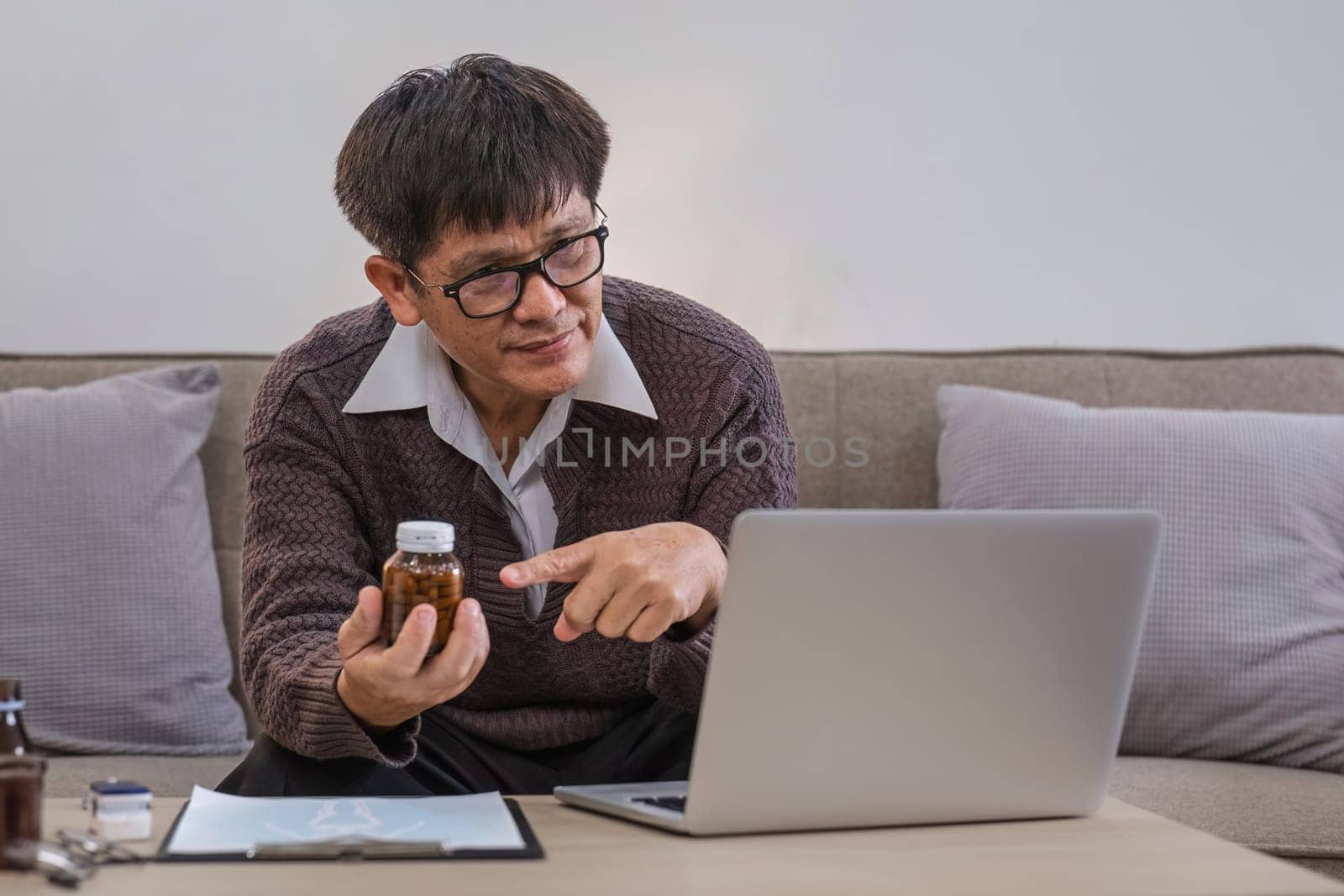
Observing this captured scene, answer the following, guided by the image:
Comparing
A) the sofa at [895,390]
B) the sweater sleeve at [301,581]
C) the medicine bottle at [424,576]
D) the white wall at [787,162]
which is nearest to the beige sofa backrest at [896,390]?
the sofa at [895,390]

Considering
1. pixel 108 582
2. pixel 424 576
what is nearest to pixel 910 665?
pixel 424 576

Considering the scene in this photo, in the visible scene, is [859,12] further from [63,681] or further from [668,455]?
[63,681]

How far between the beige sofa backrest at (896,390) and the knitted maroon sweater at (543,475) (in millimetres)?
480

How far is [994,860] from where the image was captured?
94 centimetres

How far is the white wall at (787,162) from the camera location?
2256mm

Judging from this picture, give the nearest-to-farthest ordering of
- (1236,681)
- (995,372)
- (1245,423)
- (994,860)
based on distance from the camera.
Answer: (994,860) < (1236,681) < (1245,423) < (995,372)

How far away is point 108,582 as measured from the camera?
71.7 inches

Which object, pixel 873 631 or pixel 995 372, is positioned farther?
pixel 995 372

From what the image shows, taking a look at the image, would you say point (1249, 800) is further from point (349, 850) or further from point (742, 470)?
point (349, 850)

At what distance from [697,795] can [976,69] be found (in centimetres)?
172

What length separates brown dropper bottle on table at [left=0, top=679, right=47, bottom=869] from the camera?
2.84 ft

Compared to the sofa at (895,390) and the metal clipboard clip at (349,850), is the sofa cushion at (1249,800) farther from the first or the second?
the metal clipboard clip at (349,850)

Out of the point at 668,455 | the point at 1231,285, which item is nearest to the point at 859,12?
the point at 1231,285

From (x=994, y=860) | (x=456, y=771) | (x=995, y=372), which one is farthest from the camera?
(x=995, y=372)
